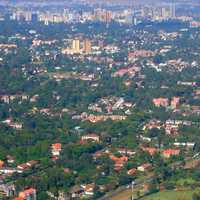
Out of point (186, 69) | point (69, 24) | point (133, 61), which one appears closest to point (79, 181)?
point (186, 69)

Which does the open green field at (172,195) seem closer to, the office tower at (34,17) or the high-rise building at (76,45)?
the high-rise building at (76,45)

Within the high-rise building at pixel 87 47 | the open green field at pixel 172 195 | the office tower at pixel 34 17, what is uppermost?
the open green field at pixel 172 195

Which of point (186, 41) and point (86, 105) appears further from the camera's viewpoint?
point (186, 41)

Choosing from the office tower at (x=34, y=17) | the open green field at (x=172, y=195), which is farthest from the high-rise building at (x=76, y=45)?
the open green field at (x=172, y=195)

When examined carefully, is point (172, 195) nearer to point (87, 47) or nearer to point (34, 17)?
point (87, 47)

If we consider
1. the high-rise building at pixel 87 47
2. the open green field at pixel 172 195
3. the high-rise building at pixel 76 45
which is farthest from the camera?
the high-rise building at pixel 87 47

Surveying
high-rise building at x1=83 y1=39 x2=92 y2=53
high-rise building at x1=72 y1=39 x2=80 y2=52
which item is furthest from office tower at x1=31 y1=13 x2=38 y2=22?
high-rise building at x1=72 y1=39 x2=80 y2=52

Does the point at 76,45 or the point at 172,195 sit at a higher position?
the point at 172,195

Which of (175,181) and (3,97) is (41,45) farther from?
(175,181)

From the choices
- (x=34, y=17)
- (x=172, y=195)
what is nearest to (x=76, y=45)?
(x=34, y=17)
